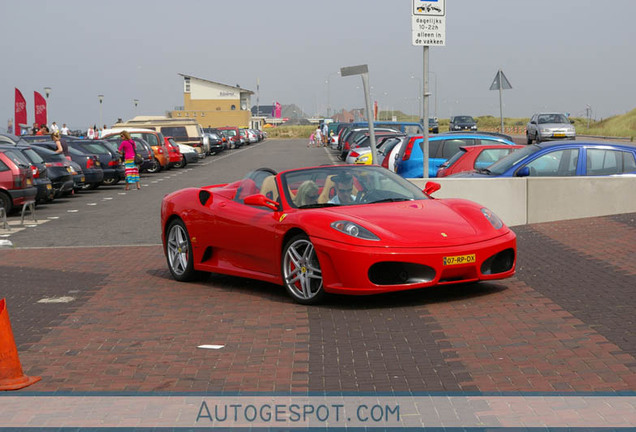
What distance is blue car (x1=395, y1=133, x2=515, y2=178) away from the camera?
2039 cm

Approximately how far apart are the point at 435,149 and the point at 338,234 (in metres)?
12.3

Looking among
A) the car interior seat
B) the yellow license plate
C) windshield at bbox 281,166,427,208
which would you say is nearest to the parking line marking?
the car interior seat

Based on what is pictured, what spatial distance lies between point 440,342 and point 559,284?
2.63m

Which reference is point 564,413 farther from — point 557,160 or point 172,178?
point 172,178

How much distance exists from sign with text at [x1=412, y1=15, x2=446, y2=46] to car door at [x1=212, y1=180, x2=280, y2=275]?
14.5 feet

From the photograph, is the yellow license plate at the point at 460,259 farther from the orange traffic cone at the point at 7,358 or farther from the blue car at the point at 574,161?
the blue car at the point at 574,161

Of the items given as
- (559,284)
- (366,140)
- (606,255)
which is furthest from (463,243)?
(366,140)

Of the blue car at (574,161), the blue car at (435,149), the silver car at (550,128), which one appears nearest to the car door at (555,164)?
the blue car at (574,161)

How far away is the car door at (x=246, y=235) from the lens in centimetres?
935

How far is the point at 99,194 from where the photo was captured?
1126 inches

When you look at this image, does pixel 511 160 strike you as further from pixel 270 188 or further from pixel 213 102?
pixel 213 102

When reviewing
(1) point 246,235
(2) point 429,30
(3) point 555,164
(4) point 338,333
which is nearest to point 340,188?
(1) point 246,235

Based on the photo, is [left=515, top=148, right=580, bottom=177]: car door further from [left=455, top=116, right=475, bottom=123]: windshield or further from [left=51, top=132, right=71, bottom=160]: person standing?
[left=455, top=116, right=475, bottom=123]: windshield

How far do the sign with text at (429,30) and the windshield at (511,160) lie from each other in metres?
→ 3.04
